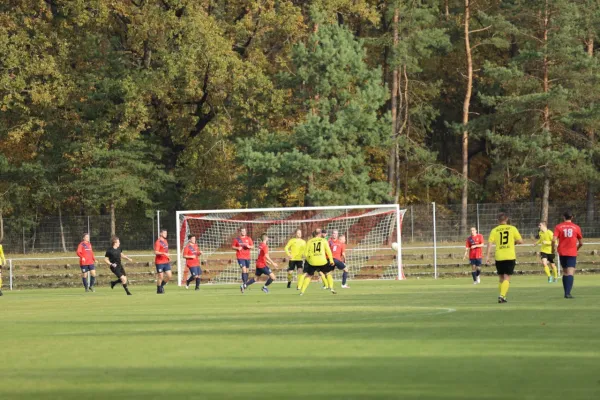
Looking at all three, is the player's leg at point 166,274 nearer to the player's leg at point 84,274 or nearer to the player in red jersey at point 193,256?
the player in red jersey at point 193,256

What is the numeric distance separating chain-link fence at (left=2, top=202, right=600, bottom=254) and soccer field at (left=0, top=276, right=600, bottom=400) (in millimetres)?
22036

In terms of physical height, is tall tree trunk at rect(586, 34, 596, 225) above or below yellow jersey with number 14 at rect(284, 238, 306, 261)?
above

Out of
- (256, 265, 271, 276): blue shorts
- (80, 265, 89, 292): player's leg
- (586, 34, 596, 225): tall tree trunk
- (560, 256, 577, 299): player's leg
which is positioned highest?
(586, 34, 596, 225): tall tree trunk

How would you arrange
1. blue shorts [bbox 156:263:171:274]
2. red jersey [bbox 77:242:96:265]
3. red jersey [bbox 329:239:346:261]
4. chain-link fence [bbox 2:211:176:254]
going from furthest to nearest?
chain-link fence [bbox 2:211:176:254] < red jersey [bbox 77:242:96:265] < red jersey [bbox 329:239:346:261] < blue shorts [bbox 156:263:171:274]

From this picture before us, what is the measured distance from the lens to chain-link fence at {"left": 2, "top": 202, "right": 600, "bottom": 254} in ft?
154

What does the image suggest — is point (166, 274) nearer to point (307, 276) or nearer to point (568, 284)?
point (307, 276)

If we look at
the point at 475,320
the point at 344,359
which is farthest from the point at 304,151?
the point at 344,359

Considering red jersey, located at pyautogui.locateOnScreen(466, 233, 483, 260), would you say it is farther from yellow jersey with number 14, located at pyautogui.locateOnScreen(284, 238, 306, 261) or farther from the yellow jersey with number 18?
the yellow jersey with number 18

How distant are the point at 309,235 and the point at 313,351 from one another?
33.4 meters

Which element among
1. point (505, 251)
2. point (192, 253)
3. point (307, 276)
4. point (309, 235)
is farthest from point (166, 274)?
point (505, 251)

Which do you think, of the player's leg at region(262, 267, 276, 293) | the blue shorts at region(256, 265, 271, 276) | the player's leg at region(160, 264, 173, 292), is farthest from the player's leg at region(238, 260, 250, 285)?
the player's leg at region(160, 264, 173, 292)

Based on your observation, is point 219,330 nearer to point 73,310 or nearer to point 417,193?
point 73,310

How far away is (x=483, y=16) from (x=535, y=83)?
4172 millimetres

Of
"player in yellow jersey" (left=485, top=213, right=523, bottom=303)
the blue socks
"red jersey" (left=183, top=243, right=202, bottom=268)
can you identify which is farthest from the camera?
"red jersey" (left=183, top=243, right=202, bottom=268)
